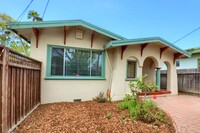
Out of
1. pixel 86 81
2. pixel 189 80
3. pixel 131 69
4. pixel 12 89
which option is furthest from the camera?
pixel 189 80

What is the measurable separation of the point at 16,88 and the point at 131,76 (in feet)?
18.5

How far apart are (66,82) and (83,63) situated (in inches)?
51.0

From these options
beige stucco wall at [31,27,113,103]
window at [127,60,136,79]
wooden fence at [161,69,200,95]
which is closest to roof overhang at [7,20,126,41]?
beige stucco wall at [31,27,113,103]

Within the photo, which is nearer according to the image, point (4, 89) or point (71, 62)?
point (4, 89)

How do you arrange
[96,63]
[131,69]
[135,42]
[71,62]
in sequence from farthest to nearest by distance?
1. [131,69]
2. [96,63]
3. [71,62]
4. [135,42]

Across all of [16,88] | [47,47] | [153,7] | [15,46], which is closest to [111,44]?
[47,47]

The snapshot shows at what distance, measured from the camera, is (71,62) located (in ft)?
23.0

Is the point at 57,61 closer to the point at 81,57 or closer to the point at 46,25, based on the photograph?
the point at 81,57

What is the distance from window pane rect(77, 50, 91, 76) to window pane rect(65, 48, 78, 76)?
0.68 ft

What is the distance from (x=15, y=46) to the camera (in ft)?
56.6

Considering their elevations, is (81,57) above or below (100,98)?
above

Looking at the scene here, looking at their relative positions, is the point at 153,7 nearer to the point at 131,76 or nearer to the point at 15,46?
the point at 131,76

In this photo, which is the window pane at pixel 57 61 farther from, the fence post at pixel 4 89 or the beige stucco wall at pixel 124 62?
the fence post at pixel 4 89

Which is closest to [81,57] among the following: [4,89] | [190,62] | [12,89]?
[12,89]
